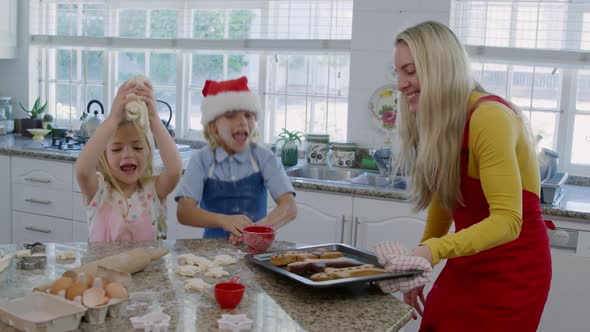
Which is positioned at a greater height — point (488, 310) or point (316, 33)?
point (316, 33)

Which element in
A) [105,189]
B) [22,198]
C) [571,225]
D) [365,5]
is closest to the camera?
[105,189]

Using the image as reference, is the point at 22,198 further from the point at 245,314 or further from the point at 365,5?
the point at 245,314

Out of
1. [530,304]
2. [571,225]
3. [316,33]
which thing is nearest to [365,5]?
[316,33]

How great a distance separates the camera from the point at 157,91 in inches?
174

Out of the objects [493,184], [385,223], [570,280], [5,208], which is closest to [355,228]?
[385,223]

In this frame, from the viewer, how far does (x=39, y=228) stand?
3947 millimetres

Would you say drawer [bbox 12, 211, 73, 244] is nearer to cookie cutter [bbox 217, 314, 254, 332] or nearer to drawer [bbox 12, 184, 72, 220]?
drawer [bbox 12, 184, 72, 220]

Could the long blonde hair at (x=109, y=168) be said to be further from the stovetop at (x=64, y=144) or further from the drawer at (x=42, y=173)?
the stovetop at (x=64, y=144)

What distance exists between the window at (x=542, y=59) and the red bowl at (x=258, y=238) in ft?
6.48

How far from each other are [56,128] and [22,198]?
529 mm

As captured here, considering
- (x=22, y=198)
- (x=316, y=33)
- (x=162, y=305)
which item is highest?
(x=316, y=33)

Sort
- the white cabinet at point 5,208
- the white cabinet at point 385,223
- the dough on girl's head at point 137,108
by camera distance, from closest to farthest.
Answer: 1. the dough on girl's head at point 137,108
2. the white cabinet at point 385,223
3. the white cabinet at point 5,208

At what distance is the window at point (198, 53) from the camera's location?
3.84 m

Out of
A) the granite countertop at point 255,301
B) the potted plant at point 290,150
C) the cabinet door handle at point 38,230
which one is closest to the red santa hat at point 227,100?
the granite countertop at point 255,301
